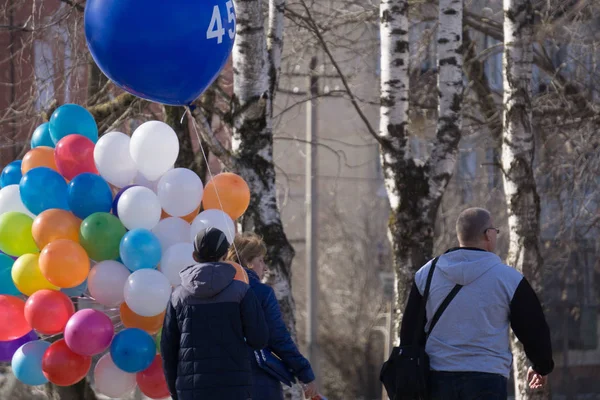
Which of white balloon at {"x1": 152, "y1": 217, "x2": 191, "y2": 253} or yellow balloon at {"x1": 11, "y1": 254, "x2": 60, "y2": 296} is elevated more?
white balloon at {"x1": 152, "y1": 217, "x2": 191, "y2": 253}

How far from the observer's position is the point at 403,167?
7.12m

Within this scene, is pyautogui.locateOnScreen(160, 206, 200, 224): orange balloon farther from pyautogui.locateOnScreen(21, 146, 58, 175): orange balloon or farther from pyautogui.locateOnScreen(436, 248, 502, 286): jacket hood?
pyautogui.locateOnScreen(436, 248, 502, 286): jacket hood

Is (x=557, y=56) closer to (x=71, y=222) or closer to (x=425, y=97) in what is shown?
(x=425, y=97)

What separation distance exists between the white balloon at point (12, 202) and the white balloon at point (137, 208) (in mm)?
632

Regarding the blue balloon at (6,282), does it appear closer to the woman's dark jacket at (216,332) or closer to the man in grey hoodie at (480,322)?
the woman's dark jacket at (216,332)

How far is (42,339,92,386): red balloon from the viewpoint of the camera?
5.22m

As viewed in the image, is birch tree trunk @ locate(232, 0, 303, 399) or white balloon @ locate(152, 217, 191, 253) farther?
birch tree trunk @ locate(232, 0, 303, 399)

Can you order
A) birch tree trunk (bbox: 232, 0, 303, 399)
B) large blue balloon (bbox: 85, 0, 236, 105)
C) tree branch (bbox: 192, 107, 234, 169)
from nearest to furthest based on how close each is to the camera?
large blue balloon (bbox: 85, 0, 236, 105), birch tree trunk (bbox: 232, 0, 303, 399), tree branch (bbox: 192, 107, 234, 169)

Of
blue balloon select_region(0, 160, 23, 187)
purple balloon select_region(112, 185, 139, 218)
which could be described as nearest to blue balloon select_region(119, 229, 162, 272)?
purple balloon select_region(112, 185, 139, 218)

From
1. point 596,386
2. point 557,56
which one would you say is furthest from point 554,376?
point 557,56

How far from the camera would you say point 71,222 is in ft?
17.3

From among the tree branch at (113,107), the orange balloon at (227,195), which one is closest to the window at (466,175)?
the tree branch at (113,107)

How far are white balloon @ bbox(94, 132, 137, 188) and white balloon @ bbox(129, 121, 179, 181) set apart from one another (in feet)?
0.14

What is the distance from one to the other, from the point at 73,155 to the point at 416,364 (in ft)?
7.73
